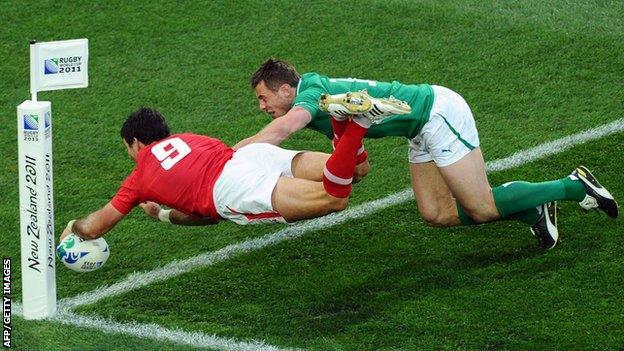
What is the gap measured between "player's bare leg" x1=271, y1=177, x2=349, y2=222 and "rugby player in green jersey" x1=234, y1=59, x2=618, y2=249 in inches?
13.3

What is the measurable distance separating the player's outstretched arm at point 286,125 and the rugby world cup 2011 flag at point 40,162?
1.17 m

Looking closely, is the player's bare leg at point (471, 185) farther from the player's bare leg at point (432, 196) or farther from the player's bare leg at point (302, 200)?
the player's bare leg at point (302, 200)

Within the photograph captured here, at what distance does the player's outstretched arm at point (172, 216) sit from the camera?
28.6ft

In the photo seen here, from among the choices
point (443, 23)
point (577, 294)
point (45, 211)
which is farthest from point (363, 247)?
point (443, 23)

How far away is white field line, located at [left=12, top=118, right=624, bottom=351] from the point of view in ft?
24.9

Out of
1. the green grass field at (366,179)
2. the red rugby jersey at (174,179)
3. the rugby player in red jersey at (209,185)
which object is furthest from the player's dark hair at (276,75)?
the green grass field at (366,179)

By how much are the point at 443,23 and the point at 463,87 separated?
1334mm

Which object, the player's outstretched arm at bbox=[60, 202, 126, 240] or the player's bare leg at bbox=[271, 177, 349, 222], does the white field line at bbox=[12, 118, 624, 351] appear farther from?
the player's bare leg at bbox=[271, 177, 349, 222]

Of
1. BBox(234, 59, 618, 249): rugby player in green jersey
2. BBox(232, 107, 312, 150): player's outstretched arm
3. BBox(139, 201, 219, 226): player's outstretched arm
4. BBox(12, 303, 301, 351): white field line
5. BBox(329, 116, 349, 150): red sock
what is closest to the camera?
BBox(12, 303, 301, 351): white field line

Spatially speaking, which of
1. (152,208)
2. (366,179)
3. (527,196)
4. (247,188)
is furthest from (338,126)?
(366,179)

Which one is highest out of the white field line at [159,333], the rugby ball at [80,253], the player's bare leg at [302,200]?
the player's bare leg at [302,200]

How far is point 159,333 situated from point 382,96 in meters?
2.00

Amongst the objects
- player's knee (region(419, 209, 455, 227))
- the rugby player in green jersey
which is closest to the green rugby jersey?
the rugby player in green jersey

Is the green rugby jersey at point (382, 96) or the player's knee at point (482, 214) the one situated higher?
the green rugby jersey at point (382, 96)
